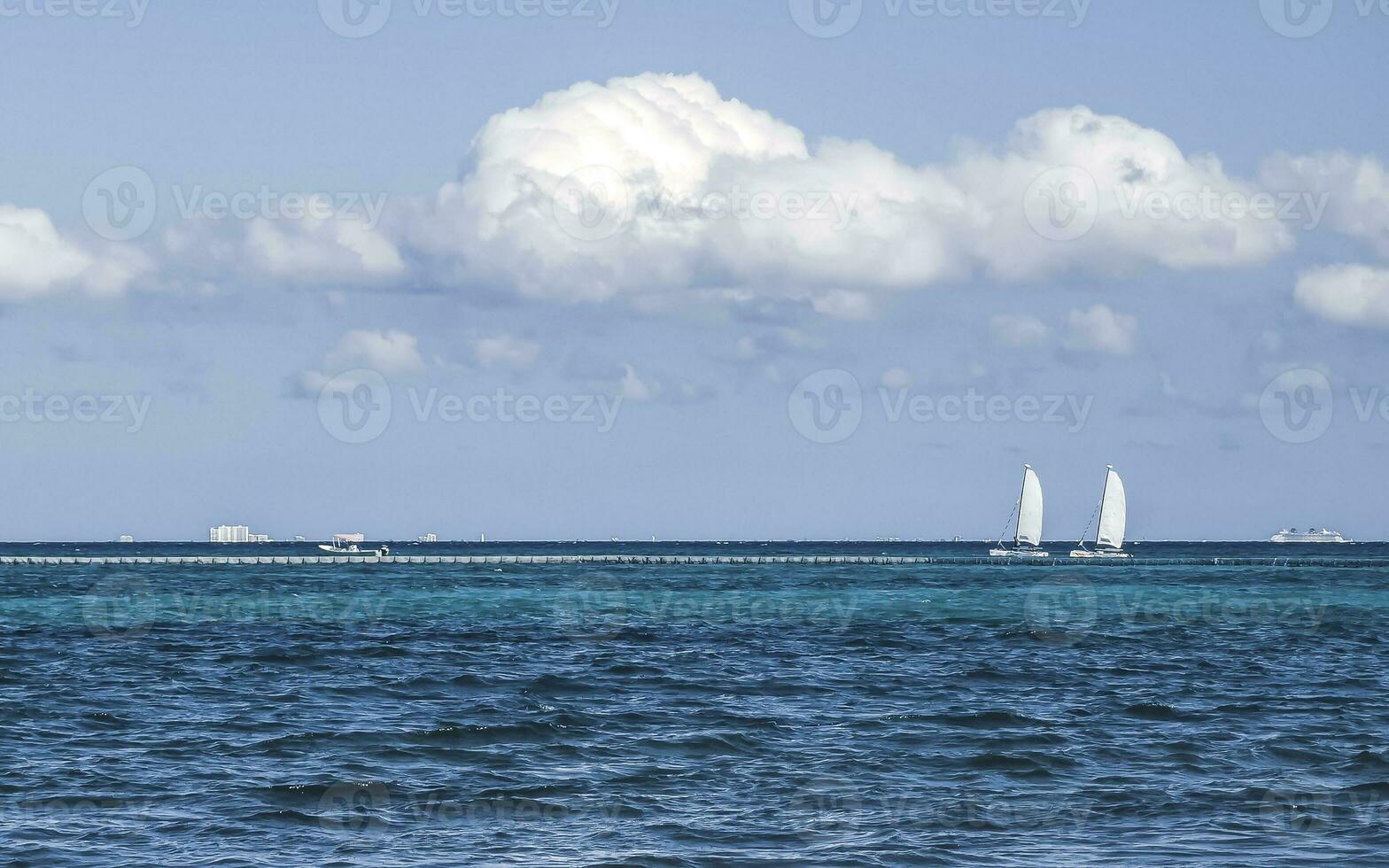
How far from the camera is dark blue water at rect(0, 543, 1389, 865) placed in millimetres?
21344

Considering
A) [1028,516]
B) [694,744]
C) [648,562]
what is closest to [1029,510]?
[1028,516]

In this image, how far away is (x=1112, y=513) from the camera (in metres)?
177

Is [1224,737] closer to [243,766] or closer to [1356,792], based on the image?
[1356,792]

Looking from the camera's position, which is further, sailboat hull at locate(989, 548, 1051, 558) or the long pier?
sailboat hull at locate(989, 548, 1051, 558)

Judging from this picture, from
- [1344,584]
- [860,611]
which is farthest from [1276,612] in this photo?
[1344,584]

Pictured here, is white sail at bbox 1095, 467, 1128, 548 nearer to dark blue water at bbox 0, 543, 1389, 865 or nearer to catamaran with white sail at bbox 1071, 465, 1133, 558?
catamaran with white sail at bbox 1071, 465, 1133, 558

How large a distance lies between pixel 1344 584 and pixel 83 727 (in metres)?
109

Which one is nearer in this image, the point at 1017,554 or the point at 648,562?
the point at 648,562

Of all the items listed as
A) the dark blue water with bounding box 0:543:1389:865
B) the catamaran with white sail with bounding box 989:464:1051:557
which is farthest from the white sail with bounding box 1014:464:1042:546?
the dark blue water with bounding box 0:543:1389:865

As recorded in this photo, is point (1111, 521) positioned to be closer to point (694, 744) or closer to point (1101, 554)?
point (1101, 554)

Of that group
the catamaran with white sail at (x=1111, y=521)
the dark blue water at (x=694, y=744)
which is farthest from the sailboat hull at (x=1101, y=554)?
the dark blue water at (x=694, y=744)

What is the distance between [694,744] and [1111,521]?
156 meters

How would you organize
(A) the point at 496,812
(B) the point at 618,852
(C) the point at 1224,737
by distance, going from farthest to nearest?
(C) the point at 1224,737, (A) the point at 496,812, (B) the point at 618,852

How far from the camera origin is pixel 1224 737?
31062 mm
